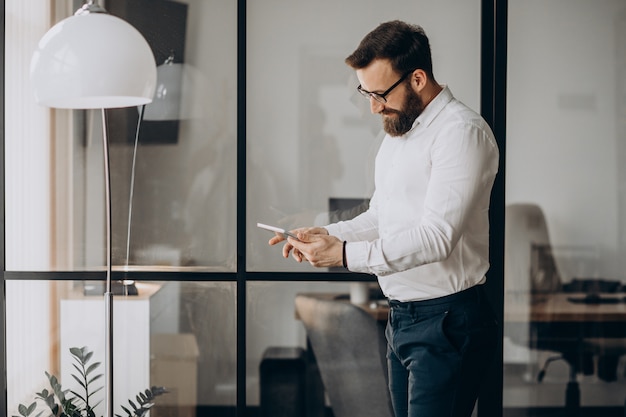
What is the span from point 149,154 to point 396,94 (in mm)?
1190

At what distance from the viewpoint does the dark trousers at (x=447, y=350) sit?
6.63 ft

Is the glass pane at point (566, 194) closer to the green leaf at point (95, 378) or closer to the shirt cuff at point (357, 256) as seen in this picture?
the shirt cuff at point (357, 256)

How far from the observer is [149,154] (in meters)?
2.89

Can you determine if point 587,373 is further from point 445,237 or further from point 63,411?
point 63,411

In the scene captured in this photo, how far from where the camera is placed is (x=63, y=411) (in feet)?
9.43

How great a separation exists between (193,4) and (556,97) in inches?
58.3

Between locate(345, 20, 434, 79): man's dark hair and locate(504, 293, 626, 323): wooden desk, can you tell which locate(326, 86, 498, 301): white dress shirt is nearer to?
locate(345, 20, 434, 79): man's dark hair

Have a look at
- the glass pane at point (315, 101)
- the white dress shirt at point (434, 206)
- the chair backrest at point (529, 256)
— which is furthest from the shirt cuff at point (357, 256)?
the chair backrest at point (529, 256)

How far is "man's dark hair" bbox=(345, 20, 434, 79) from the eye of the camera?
2.08 m

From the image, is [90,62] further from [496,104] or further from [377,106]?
[496,104]

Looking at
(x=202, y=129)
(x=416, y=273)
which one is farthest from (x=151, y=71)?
(x=416, y=273)

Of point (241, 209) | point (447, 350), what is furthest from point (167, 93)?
point (447, 350)

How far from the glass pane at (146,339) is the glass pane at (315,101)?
0.29 metres

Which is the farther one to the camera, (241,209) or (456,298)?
(241,209)
